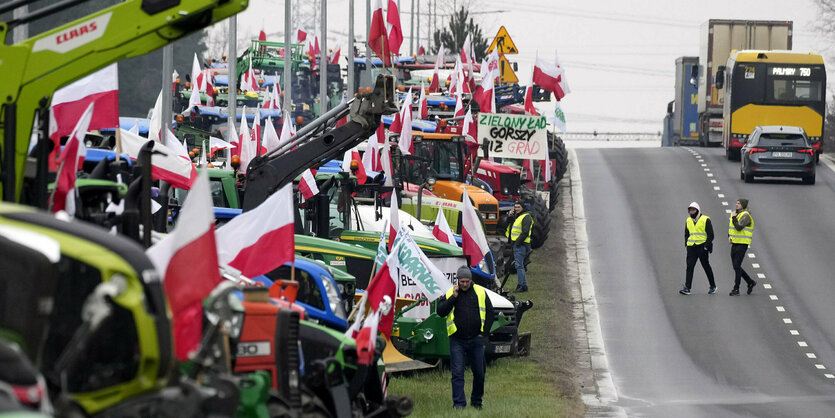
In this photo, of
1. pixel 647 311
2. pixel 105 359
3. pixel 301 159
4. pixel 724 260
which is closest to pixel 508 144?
pixel 724 260

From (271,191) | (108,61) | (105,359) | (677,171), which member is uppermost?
(108,61)

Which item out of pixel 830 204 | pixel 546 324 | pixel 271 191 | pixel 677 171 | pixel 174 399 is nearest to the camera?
pixel 174 399

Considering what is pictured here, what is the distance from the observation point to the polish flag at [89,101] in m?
14.3

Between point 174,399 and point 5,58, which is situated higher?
point 5,58

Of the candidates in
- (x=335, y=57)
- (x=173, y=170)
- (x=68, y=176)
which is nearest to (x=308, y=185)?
(x=173, y=170)

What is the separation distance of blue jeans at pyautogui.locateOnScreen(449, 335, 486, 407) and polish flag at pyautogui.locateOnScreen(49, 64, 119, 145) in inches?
190

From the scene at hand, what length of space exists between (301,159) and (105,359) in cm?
1253

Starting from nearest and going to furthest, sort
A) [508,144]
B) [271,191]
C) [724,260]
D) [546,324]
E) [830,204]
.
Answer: [271,191] < [546,324] < [724,260] < [508,144] < [830,204]

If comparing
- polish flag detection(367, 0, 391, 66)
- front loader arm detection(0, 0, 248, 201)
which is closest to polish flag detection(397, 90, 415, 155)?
polish flag detection(367, 0, 391, 66)

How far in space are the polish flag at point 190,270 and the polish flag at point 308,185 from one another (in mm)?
12003

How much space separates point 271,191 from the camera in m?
19.8

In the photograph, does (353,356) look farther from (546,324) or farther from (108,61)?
(546,324)

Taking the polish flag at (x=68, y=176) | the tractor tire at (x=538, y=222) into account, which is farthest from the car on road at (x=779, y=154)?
the polish flag at (x=68, y=176)

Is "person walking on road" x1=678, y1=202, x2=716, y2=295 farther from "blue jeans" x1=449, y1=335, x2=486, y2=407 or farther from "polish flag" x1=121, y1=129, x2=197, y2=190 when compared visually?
"polish flag" x1=121, y1=129, x2=197, y2=190
